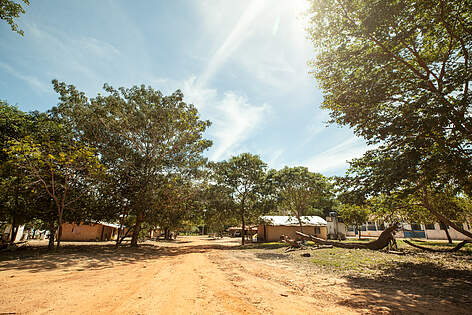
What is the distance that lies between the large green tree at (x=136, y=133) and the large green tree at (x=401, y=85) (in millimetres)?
13309

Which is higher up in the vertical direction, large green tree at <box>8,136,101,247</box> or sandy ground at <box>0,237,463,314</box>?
large green tree at <box>8,136,101,247</box>

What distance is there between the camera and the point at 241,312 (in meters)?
4.34

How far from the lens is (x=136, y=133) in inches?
747

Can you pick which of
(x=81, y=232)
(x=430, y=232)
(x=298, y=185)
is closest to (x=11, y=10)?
(x=298, y=185)

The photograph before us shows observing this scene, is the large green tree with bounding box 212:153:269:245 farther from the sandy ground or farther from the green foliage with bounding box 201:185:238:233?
the sandy ground

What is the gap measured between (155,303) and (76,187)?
17609mm

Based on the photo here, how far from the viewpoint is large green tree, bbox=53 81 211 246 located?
1814cm

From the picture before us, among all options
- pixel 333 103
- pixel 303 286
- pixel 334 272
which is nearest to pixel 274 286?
pixel 303 286

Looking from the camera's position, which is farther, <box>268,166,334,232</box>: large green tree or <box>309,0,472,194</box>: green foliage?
<box>268,166,334,232</box>: large green tree

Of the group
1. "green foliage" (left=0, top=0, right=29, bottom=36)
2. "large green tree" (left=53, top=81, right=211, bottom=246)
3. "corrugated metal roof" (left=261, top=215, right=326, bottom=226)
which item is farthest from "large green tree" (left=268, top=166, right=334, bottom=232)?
"green foliage" (left=0, top=0, right=29, bottom=36)

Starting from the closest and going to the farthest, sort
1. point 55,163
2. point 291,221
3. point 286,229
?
point 55,163 → point 286,229 → point 291,221

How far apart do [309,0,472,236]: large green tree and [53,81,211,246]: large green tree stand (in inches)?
524

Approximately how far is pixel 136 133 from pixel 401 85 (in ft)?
64.8

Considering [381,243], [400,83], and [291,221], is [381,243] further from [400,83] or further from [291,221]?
[291,221]
